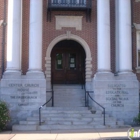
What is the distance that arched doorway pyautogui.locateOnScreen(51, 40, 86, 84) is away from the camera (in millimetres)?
20078

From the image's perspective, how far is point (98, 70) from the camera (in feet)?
57.5

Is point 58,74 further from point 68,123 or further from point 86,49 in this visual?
point 68,123

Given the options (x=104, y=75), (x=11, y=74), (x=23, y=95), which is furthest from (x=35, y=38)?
(x=104, y=75)

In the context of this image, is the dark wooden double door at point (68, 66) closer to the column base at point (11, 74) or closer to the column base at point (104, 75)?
the column base at point (104, 75)

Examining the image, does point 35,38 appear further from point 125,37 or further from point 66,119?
point 125,37

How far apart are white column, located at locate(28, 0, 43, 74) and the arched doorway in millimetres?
2900

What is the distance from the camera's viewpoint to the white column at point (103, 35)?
17422mm

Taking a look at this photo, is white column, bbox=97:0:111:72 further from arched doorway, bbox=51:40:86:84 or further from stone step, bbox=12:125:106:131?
stone step, bbox=12:125:106:131

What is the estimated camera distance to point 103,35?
57.5 ft

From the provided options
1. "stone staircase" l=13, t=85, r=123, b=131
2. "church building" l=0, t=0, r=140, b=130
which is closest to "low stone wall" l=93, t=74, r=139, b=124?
"church building" l=0, t=0, r=140, b=130

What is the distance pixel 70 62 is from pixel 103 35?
362 centimetres

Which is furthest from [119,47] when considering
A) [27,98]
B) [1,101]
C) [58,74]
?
[1,101]

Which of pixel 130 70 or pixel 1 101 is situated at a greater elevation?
pixel 130 70

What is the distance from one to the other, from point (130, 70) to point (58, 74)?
15.4ft
